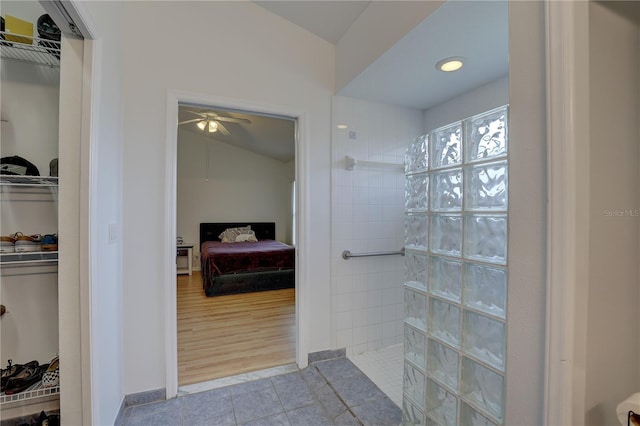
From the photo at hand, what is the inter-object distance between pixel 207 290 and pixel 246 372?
7.50 feet

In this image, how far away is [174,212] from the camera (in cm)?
180

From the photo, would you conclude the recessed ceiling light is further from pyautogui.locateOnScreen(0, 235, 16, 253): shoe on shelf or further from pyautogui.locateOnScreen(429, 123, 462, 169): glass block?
pyautogui.locateOnScreen(0, 235, 16, 253): shoe on shelf

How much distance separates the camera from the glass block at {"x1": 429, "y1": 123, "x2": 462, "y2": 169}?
1.20 metres

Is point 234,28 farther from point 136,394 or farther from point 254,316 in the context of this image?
point 254,316

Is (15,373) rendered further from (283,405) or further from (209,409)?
(283,405)

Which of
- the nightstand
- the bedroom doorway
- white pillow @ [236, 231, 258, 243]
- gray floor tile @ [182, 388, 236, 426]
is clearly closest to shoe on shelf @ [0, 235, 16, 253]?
the bedroom doorway

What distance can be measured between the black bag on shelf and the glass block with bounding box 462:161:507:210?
2.08 m

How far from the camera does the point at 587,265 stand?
2.21 feet

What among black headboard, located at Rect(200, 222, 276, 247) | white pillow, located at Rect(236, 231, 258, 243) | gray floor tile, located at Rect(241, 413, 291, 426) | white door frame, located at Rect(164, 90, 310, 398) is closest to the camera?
gray floor tile, located at Rect(241, 413, 291, 426)

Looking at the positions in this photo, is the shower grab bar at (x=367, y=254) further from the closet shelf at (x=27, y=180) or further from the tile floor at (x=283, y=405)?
the closet shelf at (x=27, y=180)

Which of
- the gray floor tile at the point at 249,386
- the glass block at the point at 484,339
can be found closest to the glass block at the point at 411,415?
the glass block at the point at 484,339

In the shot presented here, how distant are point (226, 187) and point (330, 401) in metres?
5.51

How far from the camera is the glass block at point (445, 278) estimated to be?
120cm

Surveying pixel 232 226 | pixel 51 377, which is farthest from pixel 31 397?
pixel 232 226
